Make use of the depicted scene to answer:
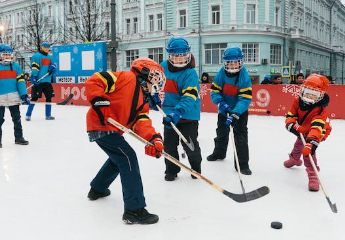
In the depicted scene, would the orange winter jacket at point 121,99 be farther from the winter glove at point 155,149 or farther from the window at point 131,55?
the window at point 131,55

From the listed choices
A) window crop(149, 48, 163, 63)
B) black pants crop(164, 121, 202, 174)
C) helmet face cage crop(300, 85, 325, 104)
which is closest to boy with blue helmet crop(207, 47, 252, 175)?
black pants crop(164, 121, 202, 174)

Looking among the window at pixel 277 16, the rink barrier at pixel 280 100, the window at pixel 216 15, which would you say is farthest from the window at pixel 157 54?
the rink barrier at pixel 280 100

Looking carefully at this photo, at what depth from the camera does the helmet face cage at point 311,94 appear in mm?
4230

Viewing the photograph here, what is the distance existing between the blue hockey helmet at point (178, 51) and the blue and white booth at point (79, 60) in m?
11.7

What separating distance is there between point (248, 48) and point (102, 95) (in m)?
25.9

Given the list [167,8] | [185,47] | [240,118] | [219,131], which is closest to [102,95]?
[185,47]

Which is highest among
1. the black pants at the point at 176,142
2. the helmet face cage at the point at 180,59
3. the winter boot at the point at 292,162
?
the helmet face cage at the point at 180,59

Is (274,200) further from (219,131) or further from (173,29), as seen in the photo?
(173,29)

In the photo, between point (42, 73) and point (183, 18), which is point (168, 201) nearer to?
point (42, 73)

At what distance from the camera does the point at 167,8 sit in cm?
3039

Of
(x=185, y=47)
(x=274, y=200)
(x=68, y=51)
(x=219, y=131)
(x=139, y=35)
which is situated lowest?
(x=274, y=200)

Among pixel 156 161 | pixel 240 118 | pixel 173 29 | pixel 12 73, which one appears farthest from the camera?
pixel 173 29

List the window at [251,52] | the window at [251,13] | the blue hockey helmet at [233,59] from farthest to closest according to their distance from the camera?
the window at [251,13] → the window at [251,52] → the blue hockey helmet at [233,59]

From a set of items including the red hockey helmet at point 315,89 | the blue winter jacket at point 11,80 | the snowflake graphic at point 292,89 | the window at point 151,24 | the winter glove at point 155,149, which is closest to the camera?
the winter glove at point 155,149
